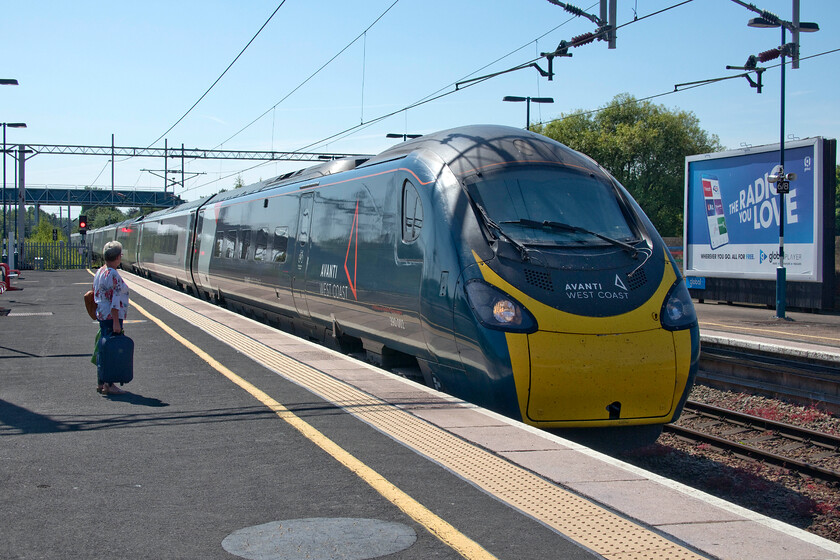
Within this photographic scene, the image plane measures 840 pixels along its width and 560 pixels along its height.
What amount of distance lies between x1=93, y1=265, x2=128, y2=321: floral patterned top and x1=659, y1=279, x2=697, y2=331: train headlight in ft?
16.9

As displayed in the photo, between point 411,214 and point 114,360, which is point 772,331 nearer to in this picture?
point 411,214

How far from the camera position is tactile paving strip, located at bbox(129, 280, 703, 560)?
405 cm

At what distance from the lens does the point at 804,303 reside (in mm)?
23062

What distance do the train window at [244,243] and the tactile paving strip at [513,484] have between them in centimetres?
918

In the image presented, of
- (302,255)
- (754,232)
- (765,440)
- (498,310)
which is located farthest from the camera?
(754,232)

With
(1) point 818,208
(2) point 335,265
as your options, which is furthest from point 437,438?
(1) point 818,208

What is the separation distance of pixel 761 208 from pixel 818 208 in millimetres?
1858

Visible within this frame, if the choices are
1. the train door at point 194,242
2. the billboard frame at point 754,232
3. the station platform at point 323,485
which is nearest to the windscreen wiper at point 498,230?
the station platform at point 323,485

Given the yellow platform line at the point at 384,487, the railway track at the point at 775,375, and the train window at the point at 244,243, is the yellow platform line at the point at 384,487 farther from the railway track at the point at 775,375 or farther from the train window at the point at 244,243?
the train window at the point at 244,243

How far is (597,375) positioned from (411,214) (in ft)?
9.63

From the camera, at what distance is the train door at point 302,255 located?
13.0 metres

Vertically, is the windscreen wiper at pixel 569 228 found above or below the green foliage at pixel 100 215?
below

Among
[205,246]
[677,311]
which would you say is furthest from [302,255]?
[205,246]

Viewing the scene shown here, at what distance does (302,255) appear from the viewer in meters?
13.2
